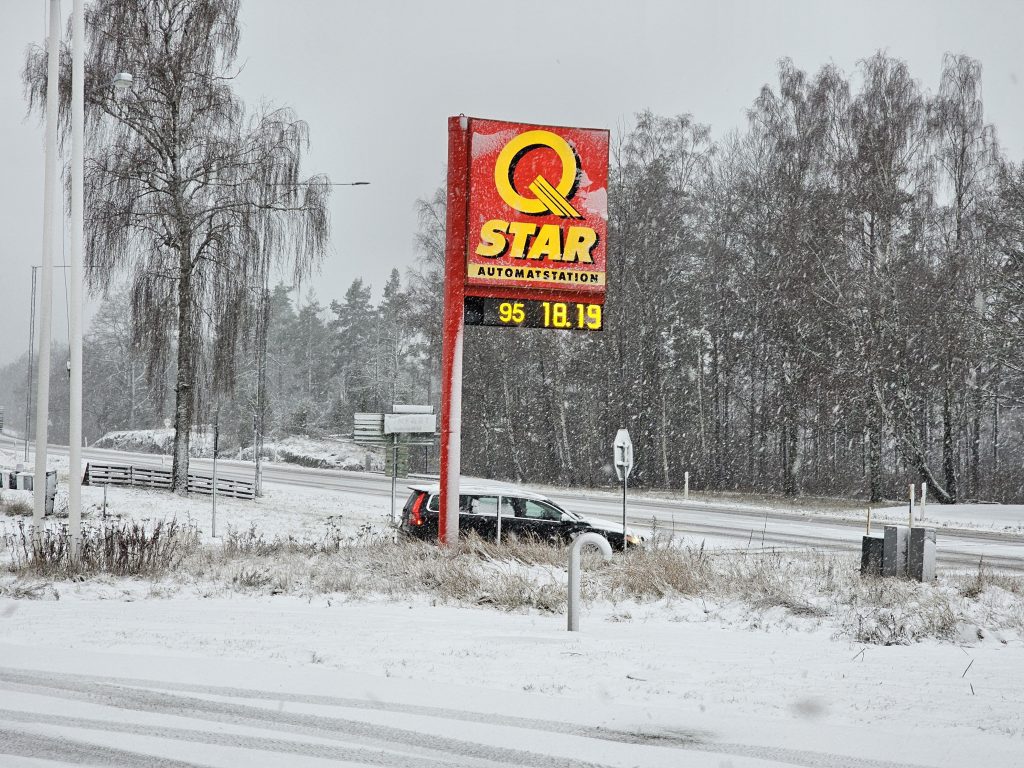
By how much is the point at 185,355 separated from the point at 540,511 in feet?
37.5

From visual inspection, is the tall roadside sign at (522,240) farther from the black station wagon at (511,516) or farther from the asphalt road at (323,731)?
the asphalt road at (323,731)

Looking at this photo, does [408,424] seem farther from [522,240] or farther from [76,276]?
[76,276]

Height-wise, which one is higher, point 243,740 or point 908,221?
point 908,221

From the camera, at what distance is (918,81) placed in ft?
104

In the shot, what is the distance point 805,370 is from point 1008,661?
84.9ft

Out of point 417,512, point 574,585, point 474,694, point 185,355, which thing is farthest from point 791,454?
point 474,694

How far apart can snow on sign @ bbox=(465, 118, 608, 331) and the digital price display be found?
0.05 ft

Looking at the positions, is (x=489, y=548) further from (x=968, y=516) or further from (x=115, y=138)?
(x=968, y=516)

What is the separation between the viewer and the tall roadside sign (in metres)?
13.4

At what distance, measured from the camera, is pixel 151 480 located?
25969 mm

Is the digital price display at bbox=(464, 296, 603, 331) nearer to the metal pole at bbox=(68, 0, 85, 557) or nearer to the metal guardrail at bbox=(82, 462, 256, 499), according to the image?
the metal pole at bbox=(68, 0, 85, 557)

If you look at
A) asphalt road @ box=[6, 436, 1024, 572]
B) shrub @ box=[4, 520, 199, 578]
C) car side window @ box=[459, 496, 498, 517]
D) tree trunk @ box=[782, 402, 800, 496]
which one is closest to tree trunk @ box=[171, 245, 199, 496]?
asphalt road @ box=[6, 436, 1024, 572]

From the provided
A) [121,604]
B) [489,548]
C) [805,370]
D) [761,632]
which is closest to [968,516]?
[805,370]

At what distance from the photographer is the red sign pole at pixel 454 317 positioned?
44.9ft
